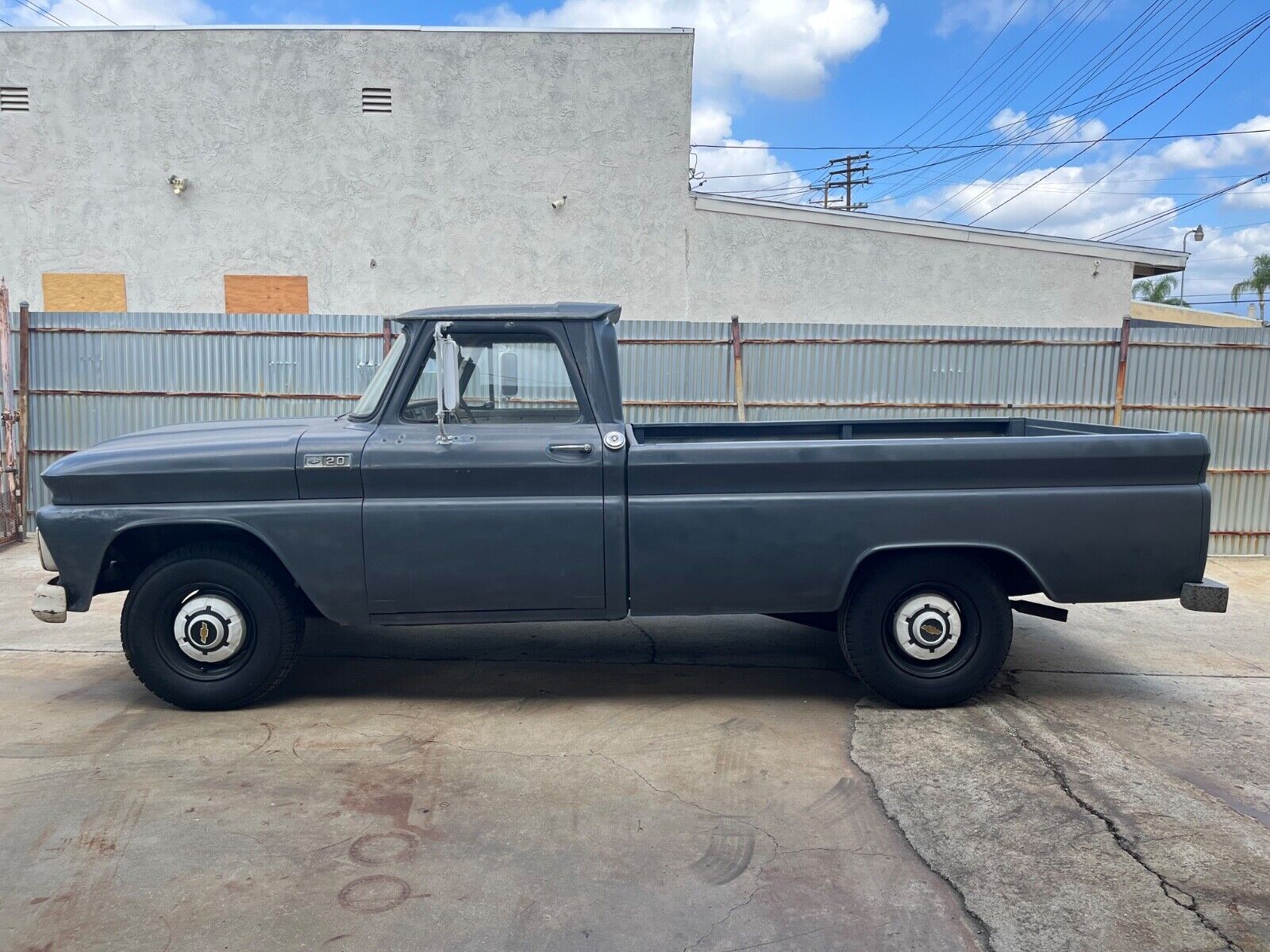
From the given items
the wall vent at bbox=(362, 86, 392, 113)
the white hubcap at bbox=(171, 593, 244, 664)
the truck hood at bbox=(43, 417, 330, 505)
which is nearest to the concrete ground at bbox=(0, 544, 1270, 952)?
the white hubcap at bbox=(171, 593, 244, 664)

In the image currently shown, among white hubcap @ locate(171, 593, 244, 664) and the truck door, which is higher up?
the truck door

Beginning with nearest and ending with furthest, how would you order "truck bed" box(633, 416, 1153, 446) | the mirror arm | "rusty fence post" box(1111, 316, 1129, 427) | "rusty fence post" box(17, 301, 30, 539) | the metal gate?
1. the mirror arm
2. "truck bed" box(633, 416, 1153, 446)
3. the metal gate
4. "rusty fence post" box(1111, 316, 1129, 427)
5. "rusty fence post" box(17, 301, 30, 539)

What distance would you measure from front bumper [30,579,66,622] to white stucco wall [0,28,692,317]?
9.35m

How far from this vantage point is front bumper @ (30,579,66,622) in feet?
14.9

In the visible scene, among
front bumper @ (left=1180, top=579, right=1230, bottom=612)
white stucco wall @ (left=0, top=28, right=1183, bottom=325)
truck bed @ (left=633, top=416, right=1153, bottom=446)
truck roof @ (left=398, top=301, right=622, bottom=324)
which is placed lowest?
front bumper @ (left=1180, top=579, right=1230, bottom=612)

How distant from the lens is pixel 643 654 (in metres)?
5.85

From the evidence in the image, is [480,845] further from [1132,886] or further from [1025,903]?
[1132,886]

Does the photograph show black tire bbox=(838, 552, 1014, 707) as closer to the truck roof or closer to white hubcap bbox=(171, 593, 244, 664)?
the truck roof

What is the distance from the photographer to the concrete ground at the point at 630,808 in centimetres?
299

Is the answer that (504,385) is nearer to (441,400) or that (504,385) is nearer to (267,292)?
(441,400)

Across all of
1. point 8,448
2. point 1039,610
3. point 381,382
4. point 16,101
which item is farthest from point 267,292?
point 1039,610

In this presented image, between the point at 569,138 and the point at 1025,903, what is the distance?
39.2 ft

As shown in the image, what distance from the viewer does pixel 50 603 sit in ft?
14.9

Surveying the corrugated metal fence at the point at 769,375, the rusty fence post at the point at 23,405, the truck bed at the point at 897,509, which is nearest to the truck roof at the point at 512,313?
the truck bed at the point at 897,509
